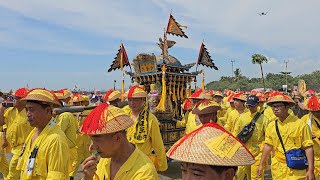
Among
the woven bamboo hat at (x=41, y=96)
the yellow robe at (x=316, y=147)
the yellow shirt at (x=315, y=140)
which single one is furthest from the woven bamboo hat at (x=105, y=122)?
the yellow shirt at (x=315, y=140)

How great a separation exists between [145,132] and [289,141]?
2.22m

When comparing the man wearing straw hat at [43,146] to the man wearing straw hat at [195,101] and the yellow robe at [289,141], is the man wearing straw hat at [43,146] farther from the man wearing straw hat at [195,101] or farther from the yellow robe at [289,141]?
the yellow robe at [289,141]

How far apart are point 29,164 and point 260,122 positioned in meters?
4.85

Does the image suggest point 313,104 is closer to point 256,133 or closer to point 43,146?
point 256,133

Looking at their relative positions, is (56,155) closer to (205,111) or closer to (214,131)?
(214,131)

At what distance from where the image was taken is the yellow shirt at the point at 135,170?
9.37 feet

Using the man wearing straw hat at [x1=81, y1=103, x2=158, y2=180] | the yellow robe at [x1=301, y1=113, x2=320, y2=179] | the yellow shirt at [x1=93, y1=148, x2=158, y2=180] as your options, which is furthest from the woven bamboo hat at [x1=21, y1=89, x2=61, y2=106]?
the yellow robe at [x1=301, y1=113, x2=320, y2=179]

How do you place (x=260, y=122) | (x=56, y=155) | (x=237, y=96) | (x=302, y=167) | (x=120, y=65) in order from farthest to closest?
(x=120, y=65) < (x=237, y=96) < (x=260, y=122) < (x=302, y=167) < (x=56, y=155)

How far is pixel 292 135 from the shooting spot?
17.5 ft

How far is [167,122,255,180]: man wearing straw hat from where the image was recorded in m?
1.91

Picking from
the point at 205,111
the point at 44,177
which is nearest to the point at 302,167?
the point at 205,111

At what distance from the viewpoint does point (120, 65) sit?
42.1 ft

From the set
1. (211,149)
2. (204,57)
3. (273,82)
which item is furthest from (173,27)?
(273,82)

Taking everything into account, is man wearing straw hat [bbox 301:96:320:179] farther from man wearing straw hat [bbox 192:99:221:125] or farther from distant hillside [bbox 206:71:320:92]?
distant hillside [bbox 206:71:320:92]
